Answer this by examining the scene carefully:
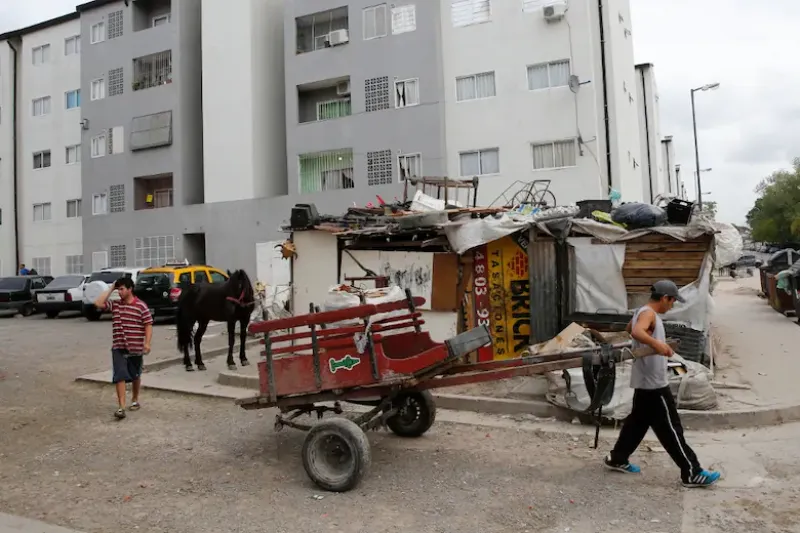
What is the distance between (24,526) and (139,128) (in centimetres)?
2708

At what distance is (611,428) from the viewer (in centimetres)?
670

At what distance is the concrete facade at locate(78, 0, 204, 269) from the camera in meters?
27.4

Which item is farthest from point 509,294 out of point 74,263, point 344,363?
point 74,263

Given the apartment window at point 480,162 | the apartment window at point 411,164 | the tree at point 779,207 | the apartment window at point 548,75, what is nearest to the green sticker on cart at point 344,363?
the apartment window at point 480,162

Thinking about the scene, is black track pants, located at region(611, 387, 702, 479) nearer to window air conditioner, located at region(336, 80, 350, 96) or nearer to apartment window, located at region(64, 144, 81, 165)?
window air conditioner, located at region(336, 80, 350, 96)

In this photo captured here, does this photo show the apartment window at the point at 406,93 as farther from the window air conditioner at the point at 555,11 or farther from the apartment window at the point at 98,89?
the apartment window at the point at 98,89

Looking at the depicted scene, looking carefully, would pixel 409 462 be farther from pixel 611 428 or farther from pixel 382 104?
pixel 382 104

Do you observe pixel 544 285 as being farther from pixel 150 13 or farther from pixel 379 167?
pixel 150 13

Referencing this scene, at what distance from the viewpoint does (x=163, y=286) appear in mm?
18438

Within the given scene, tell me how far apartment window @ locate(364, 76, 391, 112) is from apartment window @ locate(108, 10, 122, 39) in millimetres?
14450

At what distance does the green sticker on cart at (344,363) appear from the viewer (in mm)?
5219

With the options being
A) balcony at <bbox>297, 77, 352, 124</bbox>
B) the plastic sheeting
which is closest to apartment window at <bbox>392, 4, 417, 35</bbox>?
balcony at <bbox>297, 77, 352, 124</bbox>

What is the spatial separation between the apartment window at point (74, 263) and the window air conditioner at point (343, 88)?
16.8 metres

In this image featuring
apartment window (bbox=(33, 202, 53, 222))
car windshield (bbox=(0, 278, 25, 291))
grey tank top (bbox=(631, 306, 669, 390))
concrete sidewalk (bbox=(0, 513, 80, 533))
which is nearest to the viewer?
concrete sidewalk (bbox=(0, 513, 80, 533))
